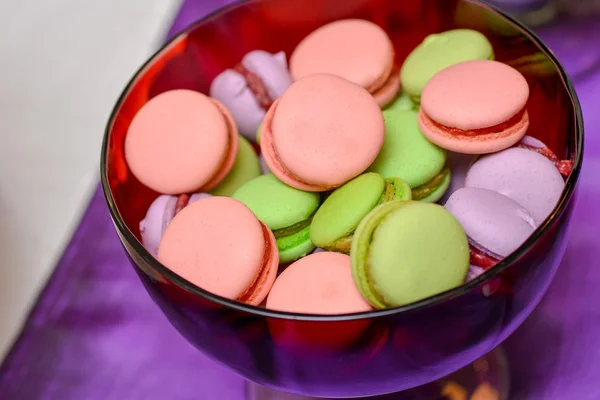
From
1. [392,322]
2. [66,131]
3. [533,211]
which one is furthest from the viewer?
[66,131]

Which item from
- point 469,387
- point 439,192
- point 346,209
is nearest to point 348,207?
point 346,209

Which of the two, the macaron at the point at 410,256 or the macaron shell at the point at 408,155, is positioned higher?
the macaron at the point at 410,256

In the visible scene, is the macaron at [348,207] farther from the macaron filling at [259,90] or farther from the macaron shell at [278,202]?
the macaron filling at [259,90]

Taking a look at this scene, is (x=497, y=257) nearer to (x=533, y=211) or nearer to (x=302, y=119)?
(x=533, y=211)

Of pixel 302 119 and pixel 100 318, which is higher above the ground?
pixel 302 119

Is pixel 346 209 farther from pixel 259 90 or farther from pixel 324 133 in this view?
pixel 259 90

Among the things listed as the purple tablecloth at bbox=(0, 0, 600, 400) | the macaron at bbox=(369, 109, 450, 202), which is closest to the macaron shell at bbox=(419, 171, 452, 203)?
the macaron at bbox=(369, 109, 450, 202)

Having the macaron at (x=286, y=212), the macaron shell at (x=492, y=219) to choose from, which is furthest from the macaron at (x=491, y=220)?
the macaron at (x=286, y=212)

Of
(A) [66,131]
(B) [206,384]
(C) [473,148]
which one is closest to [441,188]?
(C) [473,148]
